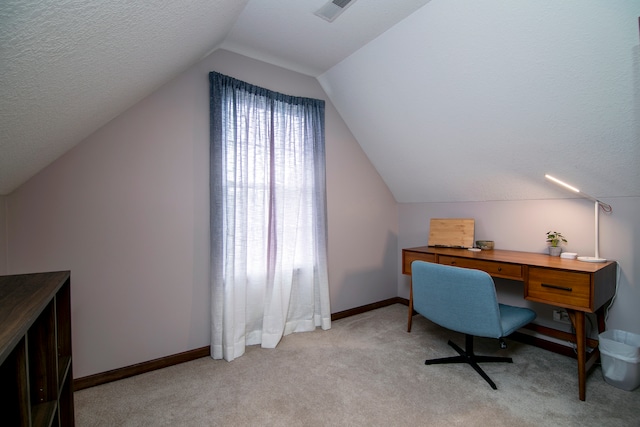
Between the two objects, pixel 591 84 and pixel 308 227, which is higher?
pixel 591 84

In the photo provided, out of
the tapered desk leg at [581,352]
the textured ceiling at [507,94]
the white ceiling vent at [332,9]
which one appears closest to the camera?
the textured ceiling at [507,94]

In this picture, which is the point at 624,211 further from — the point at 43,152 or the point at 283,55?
the point at 43,152

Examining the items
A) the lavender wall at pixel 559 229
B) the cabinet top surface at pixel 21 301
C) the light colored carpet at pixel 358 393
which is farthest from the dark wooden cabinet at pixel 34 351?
the lavender wall at pixel 559 229

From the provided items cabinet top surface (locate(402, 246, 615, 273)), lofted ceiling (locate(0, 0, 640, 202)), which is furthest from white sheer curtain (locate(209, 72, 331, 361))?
cabinet top surface (locate(402, 246, 615, 273))

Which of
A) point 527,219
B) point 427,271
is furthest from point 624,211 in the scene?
point 427,271

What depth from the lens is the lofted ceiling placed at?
924 mm

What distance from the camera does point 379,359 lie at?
222cm

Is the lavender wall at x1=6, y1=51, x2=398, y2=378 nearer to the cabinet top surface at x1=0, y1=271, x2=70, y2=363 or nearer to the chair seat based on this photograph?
the cabinet top surface at x1=0, y1=271, x2=70, y2=363

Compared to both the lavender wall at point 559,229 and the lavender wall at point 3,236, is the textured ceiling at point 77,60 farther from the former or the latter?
the lavender wall at point 559,229

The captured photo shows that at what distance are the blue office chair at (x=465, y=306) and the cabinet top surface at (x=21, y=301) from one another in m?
1.97

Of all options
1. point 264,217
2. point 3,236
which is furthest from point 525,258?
point 3,236

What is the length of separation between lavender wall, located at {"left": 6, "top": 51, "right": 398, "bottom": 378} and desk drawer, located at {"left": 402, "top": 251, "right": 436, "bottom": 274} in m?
1.79

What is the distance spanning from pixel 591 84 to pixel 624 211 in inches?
38.2

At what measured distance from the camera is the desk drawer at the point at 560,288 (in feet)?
5.66
